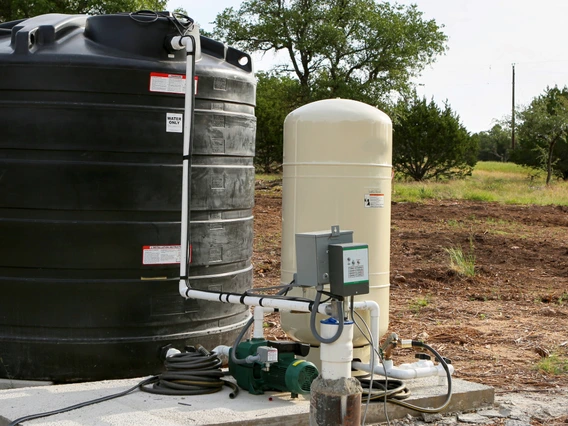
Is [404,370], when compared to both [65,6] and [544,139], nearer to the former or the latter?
[65,6]

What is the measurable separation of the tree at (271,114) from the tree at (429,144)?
555 cm

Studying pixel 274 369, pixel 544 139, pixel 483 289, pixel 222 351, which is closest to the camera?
pixel 274 369

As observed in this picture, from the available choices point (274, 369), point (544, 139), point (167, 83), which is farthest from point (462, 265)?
point (544, 139)

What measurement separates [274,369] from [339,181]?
1205 mm

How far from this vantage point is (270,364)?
4.44 m

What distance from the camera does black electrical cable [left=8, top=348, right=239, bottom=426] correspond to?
14.6 ft

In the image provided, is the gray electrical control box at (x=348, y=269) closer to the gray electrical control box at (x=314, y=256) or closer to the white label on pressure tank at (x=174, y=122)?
the gray electrical control box at (x=314, y=256)

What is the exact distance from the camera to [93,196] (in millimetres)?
4938

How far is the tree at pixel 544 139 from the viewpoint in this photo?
3278cm

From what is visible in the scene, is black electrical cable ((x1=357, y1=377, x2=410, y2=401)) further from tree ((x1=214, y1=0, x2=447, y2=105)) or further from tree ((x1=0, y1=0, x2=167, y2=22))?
tree ((x1=214, y1=0, x2=447, y2=105))

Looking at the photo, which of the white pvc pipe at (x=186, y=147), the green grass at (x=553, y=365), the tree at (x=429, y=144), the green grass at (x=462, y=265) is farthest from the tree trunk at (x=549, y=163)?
the white pvc pipe at (x=186, y=147)

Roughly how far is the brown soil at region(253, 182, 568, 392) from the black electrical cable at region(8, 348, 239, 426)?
1.99 metres

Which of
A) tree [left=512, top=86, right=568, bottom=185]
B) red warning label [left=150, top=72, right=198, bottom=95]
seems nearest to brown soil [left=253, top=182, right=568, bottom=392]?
red warning label [left=150, top=72, right=198, bottom=95]

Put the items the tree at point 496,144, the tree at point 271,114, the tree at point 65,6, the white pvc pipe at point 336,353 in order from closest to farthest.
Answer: the white pvc pipe at point 336,353 → the tree at point 65,6 → the tree at point 271,114 → the tree at point 496,144
